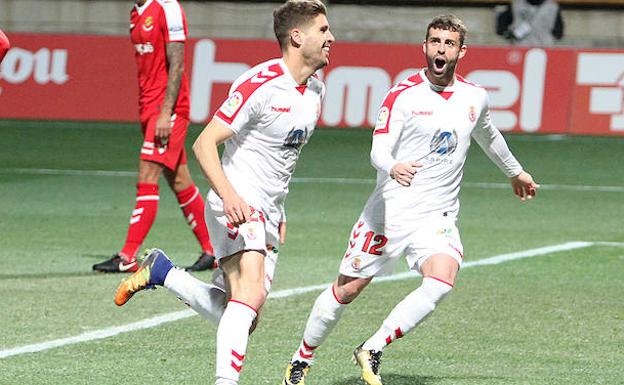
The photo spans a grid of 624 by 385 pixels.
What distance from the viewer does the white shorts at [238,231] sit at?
21.3 ft

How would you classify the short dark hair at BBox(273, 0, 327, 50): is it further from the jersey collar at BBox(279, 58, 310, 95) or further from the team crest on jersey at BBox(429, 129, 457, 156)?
the team crest on jersey at BBox(429, 129, 457, 156)

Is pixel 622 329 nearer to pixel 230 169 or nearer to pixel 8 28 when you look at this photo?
pixel 230 169

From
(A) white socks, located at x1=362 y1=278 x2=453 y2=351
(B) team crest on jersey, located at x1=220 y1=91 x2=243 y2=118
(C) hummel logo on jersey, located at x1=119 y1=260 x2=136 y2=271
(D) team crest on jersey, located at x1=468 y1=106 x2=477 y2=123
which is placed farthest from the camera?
(C) hummel logo on jersey, located at x1=119 y1=260 x2=136 y2=271

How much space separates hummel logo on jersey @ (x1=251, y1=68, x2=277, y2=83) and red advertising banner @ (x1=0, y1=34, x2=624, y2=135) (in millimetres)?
13178

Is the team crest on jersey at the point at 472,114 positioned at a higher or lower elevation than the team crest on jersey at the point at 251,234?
higher

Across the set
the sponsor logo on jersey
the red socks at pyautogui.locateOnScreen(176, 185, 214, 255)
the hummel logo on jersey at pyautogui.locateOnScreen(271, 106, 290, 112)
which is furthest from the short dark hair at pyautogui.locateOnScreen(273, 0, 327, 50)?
the red socks at pyautogui.locateOnScreen(176, 185, 214, 255)

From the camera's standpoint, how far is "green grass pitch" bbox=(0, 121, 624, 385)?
7387 mm

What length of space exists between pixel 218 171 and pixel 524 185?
2021 mm

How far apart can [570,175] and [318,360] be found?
973 cm

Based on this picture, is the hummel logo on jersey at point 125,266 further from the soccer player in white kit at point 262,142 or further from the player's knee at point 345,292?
the soccer player in white kit at point 262,142

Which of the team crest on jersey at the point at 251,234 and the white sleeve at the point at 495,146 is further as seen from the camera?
the white sleeve at the point at 495,146

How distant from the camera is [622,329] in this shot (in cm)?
854

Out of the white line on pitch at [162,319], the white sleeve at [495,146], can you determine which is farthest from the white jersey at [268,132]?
the white line on pitch at [162,319]

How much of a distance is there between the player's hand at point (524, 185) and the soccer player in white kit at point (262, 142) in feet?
4.46
